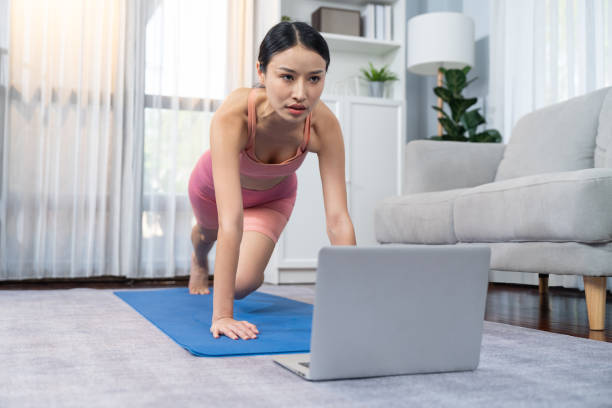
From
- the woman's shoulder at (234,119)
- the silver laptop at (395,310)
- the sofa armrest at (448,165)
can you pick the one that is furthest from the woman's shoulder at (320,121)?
the sofa armrest at (448,165)

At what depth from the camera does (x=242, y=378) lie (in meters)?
0.96

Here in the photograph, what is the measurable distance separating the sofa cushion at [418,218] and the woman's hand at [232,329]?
3.94 feet

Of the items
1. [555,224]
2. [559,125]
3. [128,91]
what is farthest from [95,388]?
[128,91]

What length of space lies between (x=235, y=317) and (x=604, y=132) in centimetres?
160

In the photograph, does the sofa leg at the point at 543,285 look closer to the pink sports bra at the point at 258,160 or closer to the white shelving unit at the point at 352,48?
the pink sports bra at the point at 258,160

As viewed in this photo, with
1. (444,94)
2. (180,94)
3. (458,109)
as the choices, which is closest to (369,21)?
(444,94)

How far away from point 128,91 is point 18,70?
592 mm

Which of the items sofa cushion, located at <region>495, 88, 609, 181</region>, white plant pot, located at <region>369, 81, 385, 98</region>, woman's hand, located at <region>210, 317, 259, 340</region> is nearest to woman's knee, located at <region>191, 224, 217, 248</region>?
woman's hand, located at <region>210, 317, 259, 340</region>

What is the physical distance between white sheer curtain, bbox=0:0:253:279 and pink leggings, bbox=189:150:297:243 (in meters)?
1.39

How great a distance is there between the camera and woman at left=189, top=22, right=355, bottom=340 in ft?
4.23

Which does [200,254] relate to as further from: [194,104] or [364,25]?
[364,25]

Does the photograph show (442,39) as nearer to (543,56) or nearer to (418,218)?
(543,56)

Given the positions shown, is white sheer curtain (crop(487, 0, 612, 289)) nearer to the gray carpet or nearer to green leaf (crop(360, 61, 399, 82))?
green leaf (crop(360, 61, 399, 82))

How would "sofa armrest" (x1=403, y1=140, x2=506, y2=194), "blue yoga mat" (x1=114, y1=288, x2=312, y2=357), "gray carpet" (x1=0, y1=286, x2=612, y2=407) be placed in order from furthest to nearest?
"sofa armrest" (x1=403, y1=140, x2=506, y2=194) → "blue yoga mat" (x1=114, y1=288, x2=312, y2=357) → "gray carpet" (x1=0, y1=286, x2=612, y2=407)
